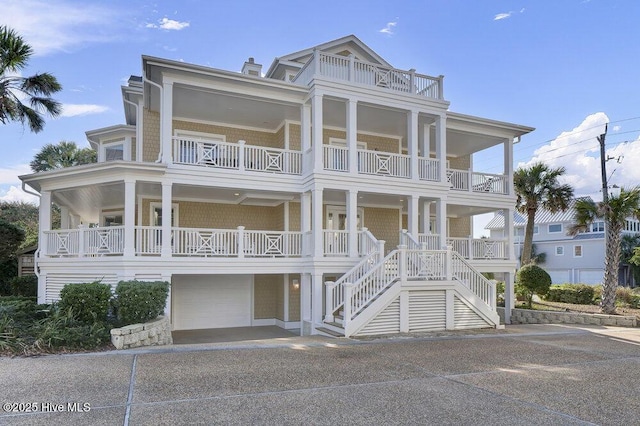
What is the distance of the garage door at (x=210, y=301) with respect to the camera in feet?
53.2

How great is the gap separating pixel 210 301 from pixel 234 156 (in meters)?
5.61

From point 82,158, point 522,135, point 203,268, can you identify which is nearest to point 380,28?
point 522,135

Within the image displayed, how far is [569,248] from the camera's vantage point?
38656mm

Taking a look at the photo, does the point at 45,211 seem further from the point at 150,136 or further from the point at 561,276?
the point at 561,276

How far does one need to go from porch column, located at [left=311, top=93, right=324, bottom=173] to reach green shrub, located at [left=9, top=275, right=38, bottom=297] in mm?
12028

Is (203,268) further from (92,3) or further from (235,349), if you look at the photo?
(92,3)

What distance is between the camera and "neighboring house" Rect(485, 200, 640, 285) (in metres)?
36.0

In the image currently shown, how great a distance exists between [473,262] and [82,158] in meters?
24.5

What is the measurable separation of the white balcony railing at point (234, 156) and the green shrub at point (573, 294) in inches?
612

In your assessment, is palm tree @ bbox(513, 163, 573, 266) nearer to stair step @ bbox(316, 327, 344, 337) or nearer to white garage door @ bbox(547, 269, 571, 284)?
white garage door @ bbox(547, 269, 571, 284)

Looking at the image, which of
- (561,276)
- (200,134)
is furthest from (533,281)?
(561,276)

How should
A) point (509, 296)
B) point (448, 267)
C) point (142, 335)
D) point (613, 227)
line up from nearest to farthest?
point (142, 335) → point (448, 267) → point (613, 227) → point (509, 296)

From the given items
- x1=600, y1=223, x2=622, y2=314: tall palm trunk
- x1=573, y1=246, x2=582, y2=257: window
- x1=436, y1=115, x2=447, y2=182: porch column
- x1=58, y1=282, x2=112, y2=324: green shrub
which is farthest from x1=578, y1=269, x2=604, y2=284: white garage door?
x1=58, y1=282, x2=112, y2=324: green shrub

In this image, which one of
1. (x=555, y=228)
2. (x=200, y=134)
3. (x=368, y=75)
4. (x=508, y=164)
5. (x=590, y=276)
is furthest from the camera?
(x=555, y=228)
